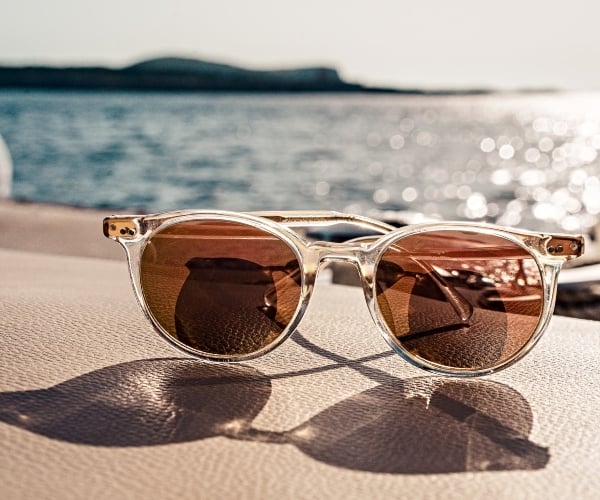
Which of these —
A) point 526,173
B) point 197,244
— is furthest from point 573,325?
point 526,173

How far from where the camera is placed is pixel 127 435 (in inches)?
23.8

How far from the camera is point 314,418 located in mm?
Result: 669

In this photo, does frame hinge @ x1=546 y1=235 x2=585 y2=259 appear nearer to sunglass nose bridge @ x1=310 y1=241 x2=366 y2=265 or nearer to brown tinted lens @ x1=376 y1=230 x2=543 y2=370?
brown tinted lens @ x1=376 y1=230 x2=543 y2=370

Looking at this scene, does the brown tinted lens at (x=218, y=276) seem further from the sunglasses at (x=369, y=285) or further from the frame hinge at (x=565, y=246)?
the frame hinge at (x=565, y=246)

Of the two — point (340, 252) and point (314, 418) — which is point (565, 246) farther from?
point (314, 418)

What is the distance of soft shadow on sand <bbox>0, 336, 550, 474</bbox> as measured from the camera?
60 cm

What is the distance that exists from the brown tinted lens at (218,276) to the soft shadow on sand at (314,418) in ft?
A: 0.36

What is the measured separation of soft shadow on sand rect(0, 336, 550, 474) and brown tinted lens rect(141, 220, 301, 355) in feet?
0.36

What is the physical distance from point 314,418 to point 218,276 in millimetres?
273

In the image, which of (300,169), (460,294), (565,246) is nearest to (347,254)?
(460,294)

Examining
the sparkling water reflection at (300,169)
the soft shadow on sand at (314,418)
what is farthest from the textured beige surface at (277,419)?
the sparkling water reflection at (300,169)

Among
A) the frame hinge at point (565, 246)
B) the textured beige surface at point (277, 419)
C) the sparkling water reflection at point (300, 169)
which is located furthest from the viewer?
the sparkling water reflection at point (300, 169)

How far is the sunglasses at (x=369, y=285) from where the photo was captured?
86 centimetres

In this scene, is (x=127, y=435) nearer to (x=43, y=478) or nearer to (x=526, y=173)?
(x=43, y=478)
